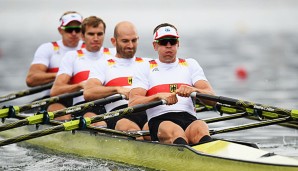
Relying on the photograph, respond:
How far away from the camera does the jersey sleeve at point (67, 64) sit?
15062mm

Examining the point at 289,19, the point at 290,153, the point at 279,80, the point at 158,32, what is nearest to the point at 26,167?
the point at 158,32

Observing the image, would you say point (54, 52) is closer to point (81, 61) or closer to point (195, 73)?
point (81, 61)

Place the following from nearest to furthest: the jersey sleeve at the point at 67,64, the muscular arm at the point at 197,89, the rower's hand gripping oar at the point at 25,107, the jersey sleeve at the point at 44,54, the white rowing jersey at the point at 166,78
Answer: the muscular arm at the point at 197,89
the white rowing jersey at the point at 166,78
the rower's hand gripping oar at the point at 25,107
the jersey sleeve at the point at 67,64
the jersey sleeve at the point at 44,54

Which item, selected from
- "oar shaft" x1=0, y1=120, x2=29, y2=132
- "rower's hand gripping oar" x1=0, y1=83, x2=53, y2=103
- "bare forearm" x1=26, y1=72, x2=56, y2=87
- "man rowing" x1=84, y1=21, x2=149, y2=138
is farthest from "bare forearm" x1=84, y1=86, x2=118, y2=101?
"bare forearm" x1=26, y1=72, x2=56, y2=87

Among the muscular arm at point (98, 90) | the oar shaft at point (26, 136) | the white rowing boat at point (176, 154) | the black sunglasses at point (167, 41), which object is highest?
the black sunglasses at point (167, 41)

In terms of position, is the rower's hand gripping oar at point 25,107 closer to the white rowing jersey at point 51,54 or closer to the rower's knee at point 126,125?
the rower's knee at point 126,125

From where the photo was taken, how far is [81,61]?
15.1 m

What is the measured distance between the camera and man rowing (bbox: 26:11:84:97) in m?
16.0

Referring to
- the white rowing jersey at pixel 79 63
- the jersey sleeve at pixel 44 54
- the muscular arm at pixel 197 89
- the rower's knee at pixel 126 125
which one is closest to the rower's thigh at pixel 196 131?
the muscular arm at pixel 197 89

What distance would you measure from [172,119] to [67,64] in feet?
12.4

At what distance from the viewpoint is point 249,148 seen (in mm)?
11016

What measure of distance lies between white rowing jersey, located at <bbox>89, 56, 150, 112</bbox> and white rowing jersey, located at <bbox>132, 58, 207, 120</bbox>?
156cm

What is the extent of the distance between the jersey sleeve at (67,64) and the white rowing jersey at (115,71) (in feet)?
3.86

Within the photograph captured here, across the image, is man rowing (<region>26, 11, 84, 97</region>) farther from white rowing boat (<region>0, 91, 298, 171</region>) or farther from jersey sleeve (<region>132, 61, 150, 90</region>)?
jersey sleeve (<region>132, 61, 150, 90</region>)
